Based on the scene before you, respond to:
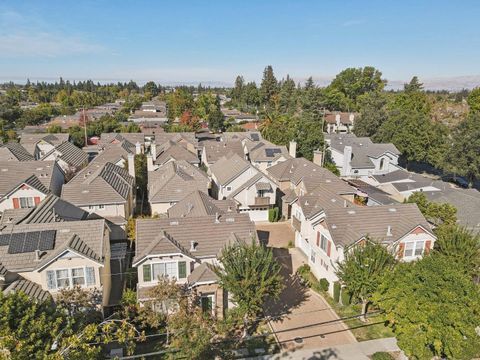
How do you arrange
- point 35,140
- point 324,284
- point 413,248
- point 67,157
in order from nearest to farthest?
point 413,248, point 324,284, point 67,157, point 35,140

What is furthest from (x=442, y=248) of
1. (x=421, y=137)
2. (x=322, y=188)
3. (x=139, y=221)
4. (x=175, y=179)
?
(x=421, y=137)

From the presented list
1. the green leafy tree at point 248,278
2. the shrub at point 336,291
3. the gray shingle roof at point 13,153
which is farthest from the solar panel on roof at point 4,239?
the gray shingle roof at point 13,153

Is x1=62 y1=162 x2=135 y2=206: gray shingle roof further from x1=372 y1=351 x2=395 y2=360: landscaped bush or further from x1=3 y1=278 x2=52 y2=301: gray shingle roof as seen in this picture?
x1=372 y1=351 x2=395 y2=360: landscaped bush

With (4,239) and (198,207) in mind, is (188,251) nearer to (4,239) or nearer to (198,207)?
(198,207)

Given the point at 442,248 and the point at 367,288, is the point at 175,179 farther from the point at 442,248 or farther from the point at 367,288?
the point at 442,248

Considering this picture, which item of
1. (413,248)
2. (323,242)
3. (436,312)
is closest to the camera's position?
(436,312)

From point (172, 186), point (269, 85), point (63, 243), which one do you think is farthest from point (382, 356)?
point (269, 85)

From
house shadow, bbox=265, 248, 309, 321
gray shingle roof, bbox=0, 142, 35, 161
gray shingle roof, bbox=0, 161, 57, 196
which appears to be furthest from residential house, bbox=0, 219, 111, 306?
gray shingle roof, bbox=0, 142, 35, 161
